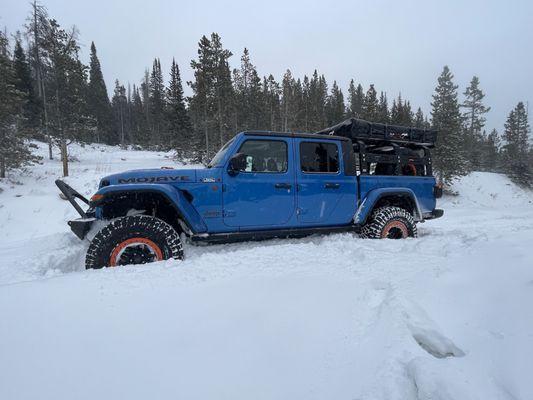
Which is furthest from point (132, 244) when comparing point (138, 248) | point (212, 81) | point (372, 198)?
point (212, 81)

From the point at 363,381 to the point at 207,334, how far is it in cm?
110

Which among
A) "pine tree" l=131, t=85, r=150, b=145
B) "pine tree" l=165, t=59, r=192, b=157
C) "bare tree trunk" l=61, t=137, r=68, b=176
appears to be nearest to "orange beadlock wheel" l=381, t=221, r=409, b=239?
"bare tree trunk" l=61, t=137, r=68, b=176

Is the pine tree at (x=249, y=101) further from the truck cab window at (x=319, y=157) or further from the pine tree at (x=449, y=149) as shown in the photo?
the truck cab window at (x=319, y=157)

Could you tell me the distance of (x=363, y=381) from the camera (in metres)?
1.72

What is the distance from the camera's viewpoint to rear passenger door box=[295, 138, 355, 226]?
4551 mm

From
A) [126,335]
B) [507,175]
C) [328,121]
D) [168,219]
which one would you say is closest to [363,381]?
[126,335]

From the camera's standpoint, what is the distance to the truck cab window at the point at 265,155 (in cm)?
437

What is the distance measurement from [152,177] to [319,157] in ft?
8.51

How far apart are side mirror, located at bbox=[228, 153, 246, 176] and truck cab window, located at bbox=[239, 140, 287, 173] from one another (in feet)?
0.59

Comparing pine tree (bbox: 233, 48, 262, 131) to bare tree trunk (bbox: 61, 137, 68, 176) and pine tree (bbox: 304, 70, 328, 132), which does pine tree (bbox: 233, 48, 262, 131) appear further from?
bare tree trunk (bbox: 61, 137, 68, 176)

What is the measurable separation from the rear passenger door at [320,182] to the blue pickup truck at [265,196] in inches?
0.7

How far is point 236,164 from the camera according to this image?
407 cm

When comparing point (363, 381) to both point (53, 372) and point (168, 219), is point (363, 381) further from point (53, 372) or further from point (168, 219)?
point (168, 219)

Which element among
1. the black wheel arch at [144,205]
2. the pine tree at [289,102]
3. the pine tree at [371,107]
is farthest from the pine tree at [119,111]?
the black wheel arch at [144,205]
